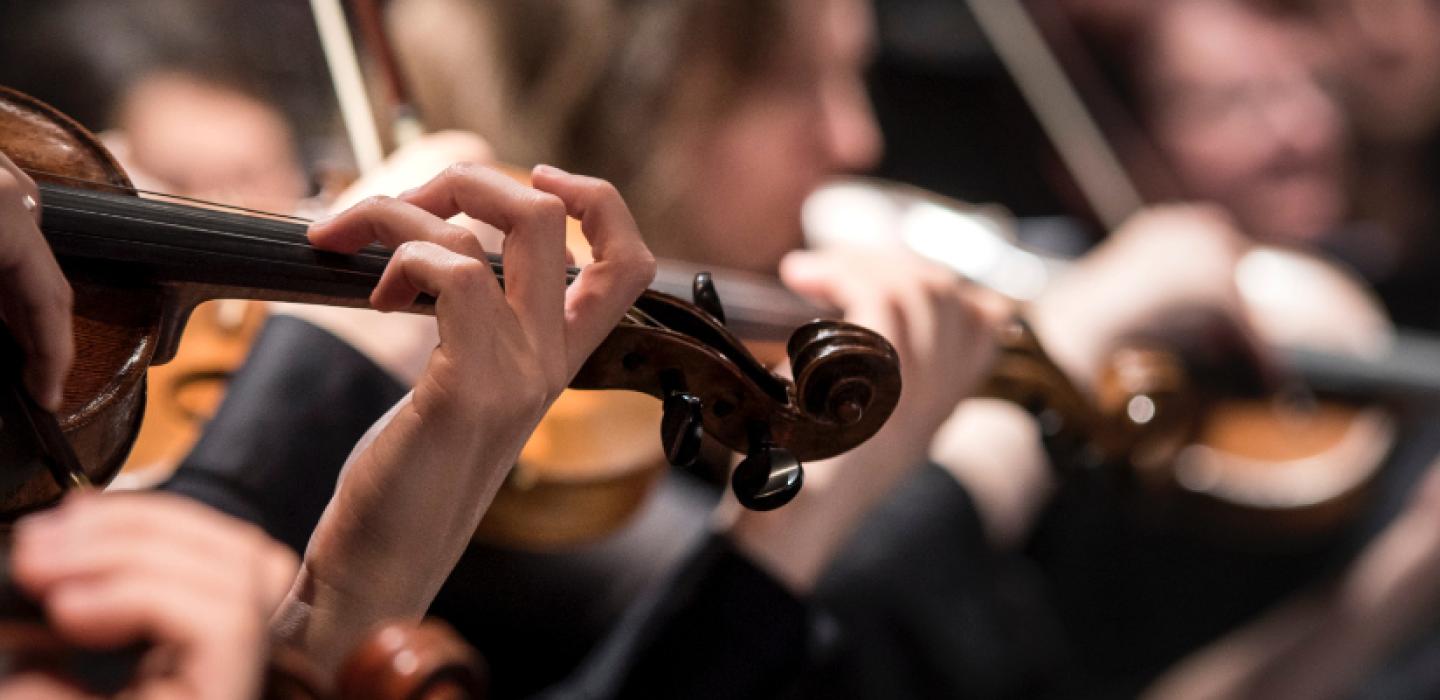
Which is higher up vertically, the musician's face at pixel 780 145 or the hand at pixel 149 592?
the hand at pixel 149 592

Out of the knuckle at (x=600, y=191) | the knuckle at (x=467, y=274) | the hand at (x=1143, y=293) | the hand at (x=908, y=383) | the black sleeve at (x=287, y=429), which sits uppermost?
the knuckle at (x=600, y=191)

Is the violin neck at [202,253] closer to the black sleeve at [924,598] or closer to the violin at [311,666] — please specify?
the violin at [311,666]

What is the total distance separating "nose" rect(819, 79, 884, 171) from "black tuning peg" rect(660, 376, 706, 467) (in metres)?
0.42

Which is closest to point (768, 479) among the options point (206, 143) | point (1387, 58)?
point (206, 143)

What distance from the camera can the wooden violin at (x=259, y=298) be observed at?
32cm

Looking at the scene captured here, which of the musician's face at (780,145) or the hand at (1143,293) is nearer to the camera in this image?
the musician's face at (780,145)

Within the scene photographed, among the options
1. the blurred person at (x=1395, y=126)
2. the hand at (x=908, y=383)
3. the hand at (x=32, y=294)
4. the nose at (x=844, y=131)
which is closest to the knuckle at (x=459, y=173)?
the hand at (x=32, y=294)

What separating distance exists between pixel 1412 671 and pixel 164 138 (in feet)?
4.44

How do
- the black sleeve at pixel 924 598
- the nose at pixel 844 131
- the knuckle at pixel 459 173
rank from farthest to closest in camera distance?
the black sleeve at pixel 924 598 → the nose at pixel 844 131 → the knuckle at pixel 459 173

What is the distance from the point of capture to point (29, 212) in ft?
0.99

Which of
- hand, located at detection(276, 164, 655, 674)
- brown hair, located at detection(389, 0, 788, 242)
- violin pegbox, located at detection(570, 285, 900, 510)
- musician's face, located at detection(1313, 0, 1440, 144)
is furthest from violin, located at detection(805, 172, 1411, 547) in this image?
hand, located at detection(276, 164, 655, 674)

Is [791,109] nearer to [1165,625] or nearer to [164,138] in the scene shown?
[164,138]

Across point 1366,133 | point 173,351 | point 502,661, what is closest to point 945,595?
point 502,661

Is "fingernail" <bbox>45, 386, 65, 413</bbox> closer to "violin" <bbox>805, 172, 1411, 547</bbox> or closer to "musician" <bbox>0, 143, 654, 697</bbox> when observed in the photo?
"musician" <bbox>0, 143, 654, 697</bbox>
